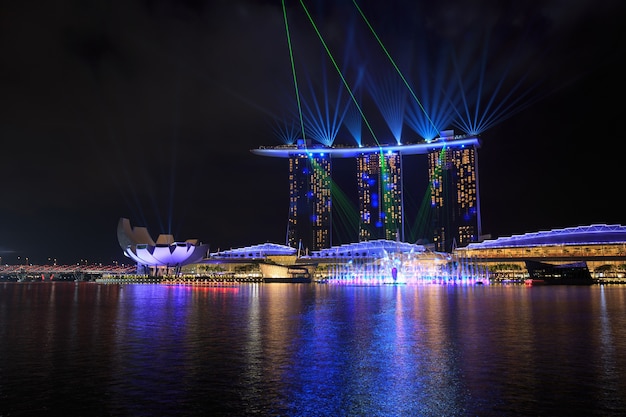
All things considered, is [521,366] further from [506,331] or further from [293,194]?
[293,194]

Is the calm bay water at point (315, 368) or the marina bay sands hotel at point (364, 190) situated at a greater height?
the marina bay sands hotel at point (364, 190)

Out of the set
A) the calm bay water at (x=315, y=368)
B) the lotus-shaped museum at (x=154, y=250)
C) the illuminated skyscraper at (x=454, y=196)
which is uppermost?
the illuminated skyscraper at (x=454, y=196)

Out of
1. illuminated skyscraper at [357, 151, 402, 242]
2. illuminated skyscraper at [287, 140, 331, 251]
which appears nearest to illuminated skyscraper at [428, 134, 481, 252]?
illuminated skyscraper at [357, 151, 402, 242]

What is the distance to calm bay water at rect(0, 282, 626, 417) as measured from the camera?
1038 cm

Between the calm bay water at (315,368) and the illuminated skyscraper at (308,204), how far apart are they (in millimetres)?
127716

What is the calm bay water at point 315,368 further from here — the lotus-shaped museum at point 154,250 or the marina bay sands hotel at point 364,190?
the marina bay sands hotel at point 364,190

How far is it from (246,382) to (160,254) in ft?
408

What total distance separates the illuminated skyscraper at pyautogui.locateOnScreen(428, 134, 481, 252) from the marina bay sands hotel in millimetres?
280

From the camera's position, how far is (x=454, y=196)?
137875mm

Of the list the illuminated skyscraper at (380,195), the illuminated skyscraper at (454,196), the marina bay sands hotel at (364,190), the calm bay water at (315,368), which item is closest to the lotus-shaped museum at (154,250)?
the marina bay sands hotel at (364,190)

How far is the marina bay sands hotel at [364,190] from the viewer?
14338cm

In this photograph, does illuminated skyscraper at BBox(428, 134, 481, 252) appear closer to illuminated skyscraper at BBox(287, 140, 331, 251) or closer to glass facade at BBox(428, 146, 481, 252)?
glass facade at BBox(428, 146, 481, 252)

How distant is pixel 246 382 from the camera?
12.3 m

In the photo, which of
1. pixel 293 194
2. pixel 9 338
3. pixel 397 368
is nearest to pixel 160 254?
pixel 293 194
